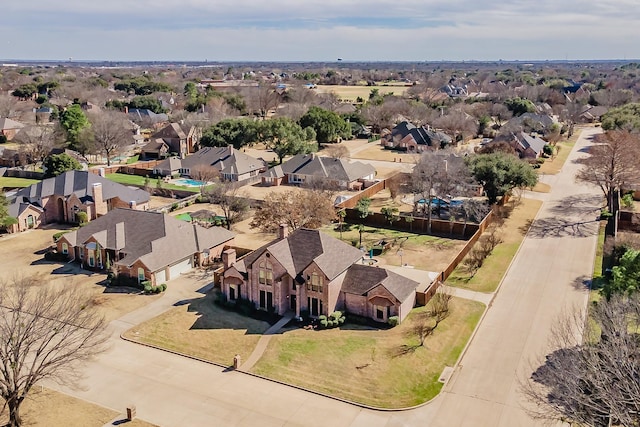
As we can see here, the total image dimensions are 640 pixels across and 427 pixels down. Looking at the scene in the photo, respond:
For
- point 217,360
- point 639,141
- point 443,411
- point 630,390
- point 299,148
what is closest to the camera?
point 630,390

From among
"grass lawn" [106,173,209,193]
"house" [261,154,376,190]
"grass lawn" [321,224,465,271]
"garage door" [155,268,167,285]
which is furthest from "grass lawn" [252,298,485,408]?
"grass lawn" [106,173,209,193]

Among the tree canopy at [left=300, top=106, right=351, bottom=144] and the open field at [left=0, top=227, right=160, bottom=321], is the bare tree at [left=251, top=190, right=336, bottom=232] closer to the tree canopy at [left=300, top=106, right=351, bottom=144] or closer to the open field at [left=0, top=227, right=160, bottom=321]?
the open field at [left=0, top=227, right=160, bottom=321]

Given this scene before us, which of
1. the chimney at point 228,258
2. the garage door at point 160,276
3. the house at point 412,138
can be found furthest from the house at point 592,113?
the garage door at point 160,276

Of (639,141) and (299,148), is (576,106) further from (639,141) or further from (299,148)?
(299,148)

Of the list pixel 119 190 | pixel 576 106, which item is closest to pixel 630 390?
pixel 119 190

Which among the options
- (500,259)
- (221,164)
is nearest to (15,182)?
(221,164)

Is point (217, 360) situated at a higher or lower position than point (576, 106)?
lower

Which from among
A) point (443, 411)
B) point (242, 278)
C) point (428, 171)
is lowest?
point (443, 411)
